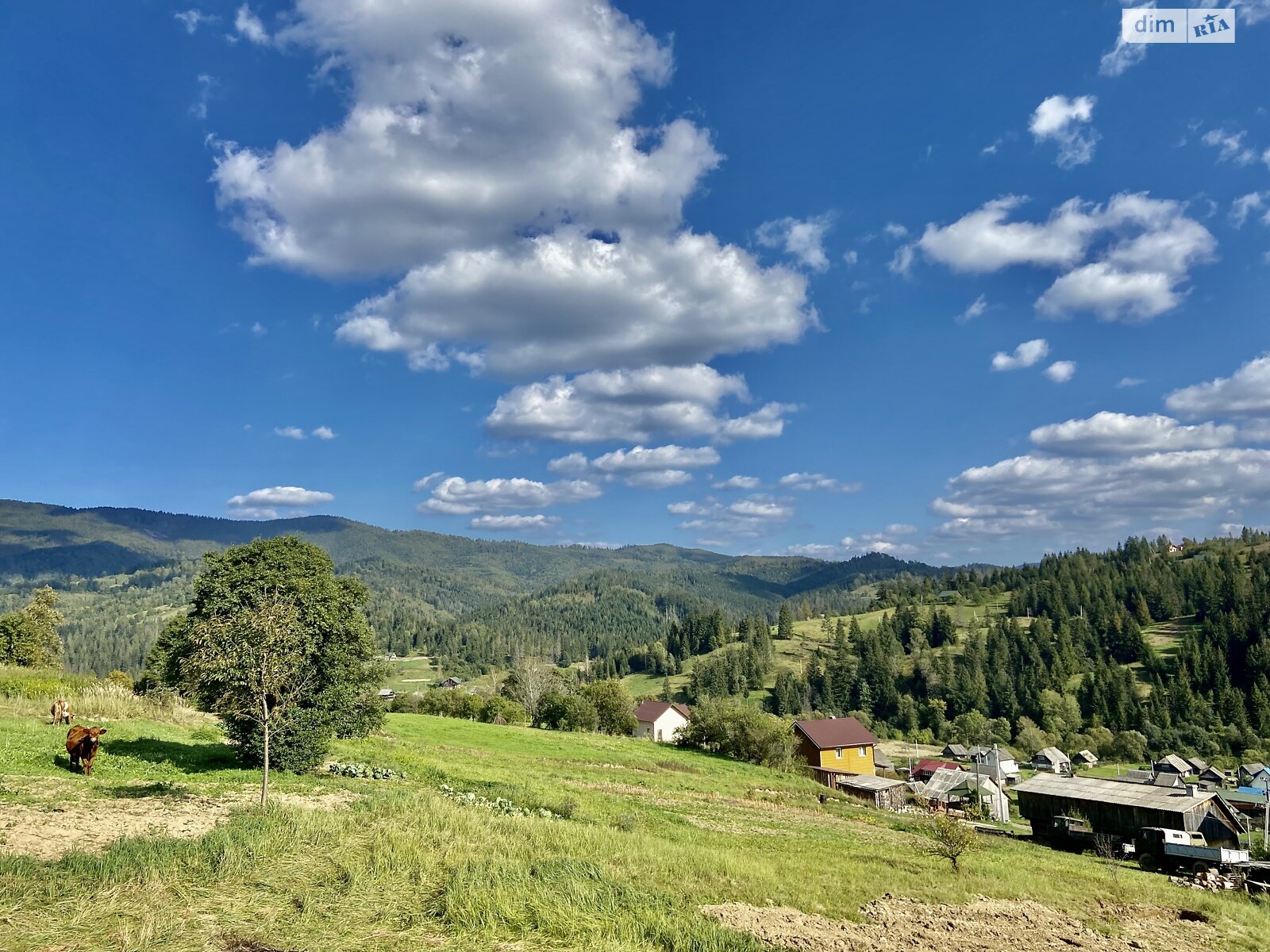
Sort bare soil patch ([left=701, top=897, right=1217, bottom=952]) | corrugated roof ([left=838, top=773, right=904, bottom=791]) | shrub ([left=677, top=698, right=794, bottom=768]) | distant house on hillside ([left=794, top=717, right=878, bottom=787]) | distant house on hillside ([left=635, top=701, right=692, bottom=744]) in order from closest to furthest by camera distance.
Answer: bare soil patch ([left=701, top=897, right=1217, bottom=952]), corrugated roof ([left=838, top=773, right=904, bottom=791]), shrub ([left=677, top=698, right=794, bottom=768]), distant house on hillside ([left=794, top=717, right=878, bottom=787]), distant house on hillside ([left=635, top=701, right=692, bottom=744])

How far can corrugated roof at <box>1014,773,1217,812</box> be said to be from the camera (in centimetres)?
4319

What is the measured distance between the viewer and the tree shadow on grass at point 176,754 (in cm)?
2312

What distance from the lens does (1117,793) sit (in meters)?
47.0

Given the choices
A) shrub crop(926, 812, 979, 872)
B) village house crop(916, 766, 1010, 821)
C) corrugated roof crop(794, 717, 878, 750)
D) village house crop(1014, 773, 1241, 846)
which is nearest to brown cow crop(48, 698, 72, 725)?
shrub crop(926, 812, 979, 872)

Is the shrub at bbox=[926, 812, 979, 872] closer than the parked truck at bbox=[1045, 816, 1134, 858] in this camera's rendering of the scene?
Yes

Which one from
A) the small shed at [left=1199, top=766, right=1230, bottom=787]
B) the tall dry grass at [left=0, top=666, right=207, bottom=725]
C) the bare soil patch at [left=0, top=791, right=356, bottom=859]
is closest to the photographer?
the bare soil patch at [left=0, top=791, right=356, bottom=859]

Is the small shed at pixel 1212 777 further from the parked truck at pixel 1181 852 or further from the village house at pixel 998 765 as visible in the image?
the parked truck at pixel 1181 852

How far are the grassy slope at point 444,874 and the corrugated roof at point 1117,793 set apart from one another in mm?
19866

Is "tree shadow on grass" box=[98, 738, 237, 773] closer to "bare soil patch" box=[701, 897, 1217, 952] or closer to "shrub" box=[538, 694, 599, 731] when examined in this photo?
"bare soil patch" box=[701, 897, 1217, 952]

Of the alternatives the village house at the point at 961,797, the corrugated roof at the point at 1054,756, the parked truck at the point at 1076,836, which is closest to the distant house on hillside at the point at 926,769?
the village house at the point at 961,797

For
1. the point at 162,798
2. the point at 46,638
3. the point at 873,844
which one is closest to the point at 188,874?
the point at 162,798

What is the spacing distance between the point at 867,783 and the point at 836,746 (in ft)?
33.1

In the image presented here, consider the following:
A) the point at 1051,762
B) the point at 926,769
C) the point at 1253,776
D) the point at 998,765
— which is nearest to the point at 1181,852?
the point at 926,769

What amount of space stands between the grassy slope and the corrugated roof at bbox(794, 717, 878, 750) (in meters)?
45.3
